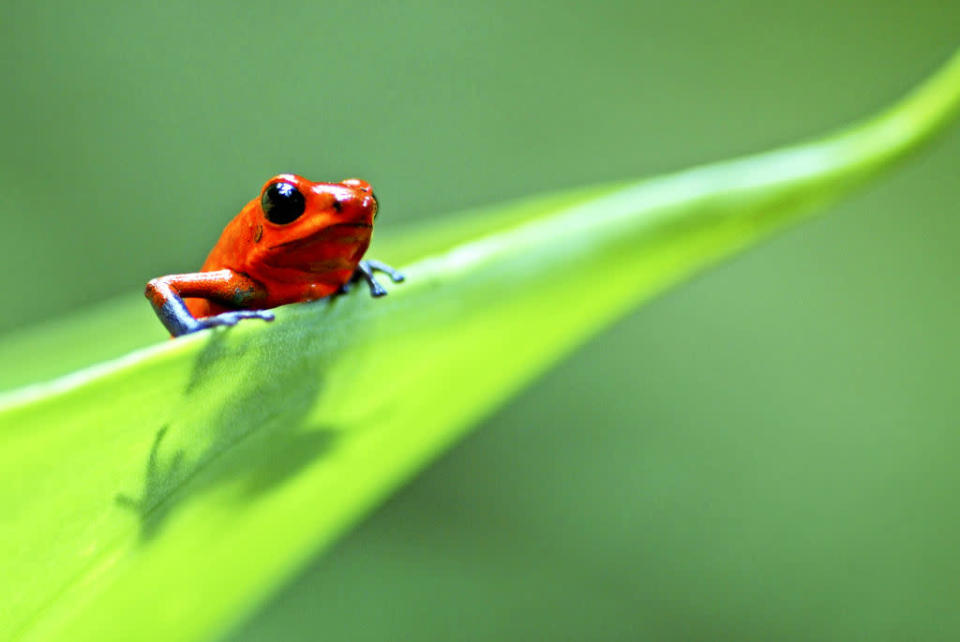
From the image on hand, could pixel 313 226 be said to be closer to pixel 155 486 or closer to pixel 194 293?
pixel 194 293

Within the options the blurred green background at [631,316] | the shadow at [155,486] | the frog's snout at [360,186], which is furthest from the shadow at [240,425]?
the blurred green background at [631,316]

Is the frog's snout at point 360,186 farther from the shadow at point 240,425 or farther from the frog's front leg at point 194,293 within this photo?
the shadow at point 240,425

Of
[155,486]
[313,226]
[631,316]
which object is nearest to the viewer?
[155,486]

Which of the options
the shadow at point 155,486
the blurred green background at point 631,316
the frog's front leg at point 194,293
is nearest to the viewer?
the shadow at point 155,486

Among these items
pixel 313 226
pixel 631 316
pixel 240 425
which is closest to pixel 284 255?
A: pixel 313 226

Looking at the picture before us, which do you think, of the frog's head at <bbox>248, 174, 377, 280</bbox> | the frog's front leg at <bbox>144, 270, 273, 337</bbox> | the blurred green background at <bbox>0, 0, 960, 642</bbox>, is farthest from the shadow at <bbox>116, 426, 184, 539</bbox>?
the blurred green background at <bbox>0, 0, 960, 642</bbox>

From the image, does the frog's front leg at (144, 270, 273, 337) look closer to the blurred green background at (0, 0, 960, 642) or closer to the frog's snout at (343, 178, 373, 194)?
the frog's snout at (343, 178, 373, 194)
